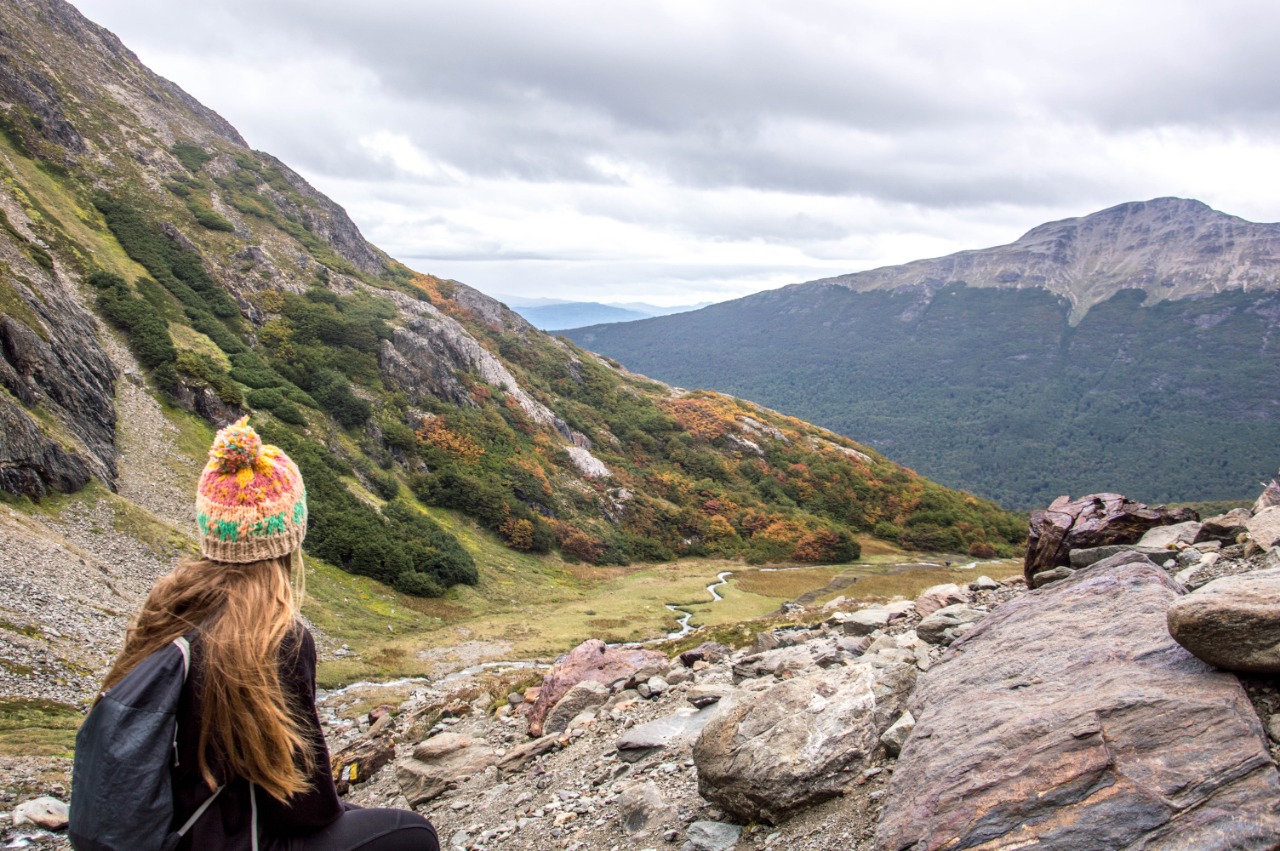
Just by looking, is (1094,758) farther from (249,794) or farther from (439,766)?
(439,766)

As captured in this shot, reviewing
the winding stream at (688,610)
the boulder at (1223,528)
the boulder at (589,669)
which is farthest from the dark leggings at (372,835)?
the winding stream at (688,610)

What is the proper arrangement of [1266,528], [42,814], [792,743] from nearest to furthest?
[792,743] → [42,814] → [1266,528]

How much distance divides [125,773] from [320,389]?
210 ft

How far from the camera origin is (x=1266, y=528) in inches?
493

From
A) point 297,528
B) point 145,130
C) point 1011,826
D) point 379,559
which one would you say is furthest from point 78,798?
point 145,130

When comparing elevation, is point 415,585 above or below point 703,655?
below

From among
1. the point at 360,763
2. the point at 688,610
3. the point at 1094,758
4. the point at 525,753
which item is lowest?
the point at 688,610

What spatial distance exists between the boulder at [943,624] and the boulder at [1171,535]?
15.1ft

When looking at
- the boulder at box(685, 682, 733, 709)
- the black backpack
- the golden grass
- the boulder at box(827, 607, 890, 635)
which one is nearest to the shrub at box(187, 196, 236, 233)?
the golden grass

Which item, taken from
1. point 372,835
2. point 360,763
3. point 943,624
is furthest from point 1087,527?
point 372,835

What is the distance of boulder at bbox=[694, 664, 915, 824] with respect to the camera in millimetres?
7746

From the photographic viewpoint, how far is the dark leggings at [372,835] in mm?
4105

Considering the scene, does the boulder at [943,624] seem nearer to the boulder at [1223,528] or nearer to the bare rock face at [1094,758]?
the boulder at [1223,528]

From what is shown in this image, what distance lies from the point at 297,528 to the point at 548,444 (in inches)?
3001
